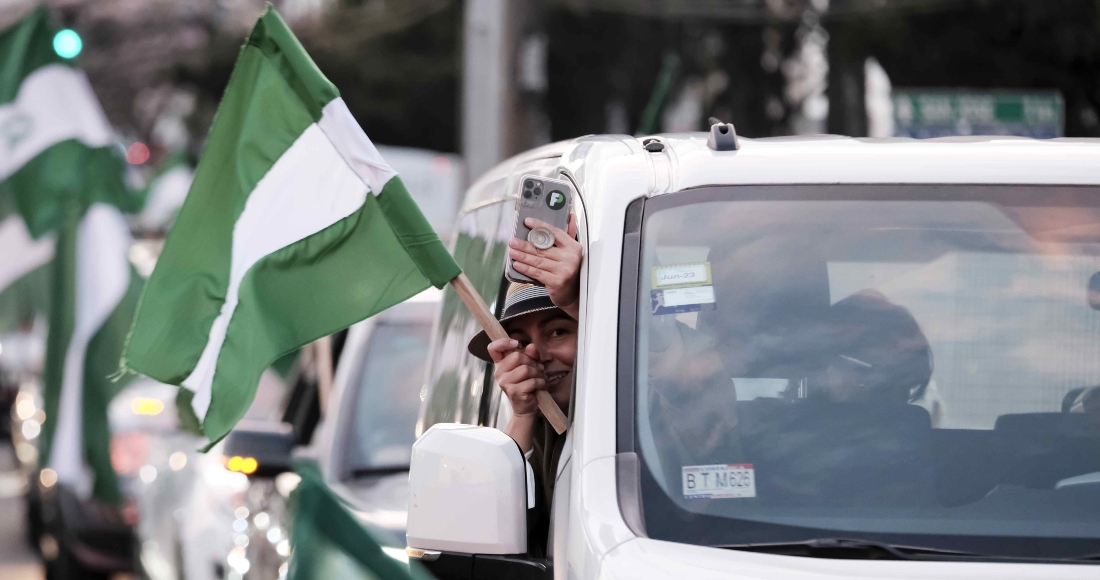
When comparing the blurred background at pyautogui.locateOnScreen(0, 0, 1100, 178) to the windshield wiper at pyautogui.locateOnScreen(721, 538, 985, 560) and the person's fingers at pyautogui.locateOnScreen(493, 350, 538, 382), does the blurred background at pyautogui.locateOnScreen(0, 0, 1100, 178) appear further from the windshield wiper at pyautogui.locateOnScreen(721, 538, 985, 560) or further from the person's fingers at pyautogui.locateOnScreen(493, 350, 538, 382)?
the windshield wiper at pyautogui.locateOnScreen(721, 538, 985, 560)

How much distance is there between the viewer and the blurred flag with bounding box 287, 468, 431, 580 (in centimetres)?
232

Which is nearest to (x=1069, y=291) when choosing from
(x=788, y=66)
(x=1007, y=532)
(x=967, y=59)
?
(x=1007, y=532)

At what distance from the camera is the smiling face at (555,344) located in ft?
11.2

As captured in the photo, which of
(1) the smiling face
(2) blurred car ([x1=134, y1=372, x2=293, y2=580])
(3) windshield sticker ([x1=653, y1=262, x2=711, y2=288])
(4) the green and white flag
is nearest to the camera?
(3) windshield sticker ([x1=653, y1=262, x2=711, y2=288])

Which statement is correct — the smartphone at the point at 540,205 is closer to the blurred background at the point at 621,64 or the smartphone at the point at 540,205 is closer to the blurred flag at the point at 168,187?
the blurred background at the point at 621,64

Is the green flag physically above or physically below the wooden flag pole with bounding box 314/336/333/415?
above

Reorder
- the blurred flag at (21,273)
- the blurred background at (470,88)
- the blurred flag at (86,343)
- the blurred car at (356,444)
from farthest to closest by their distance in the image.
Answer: the blurred flag at (21,273), the blurred background at (470,88), the blurred flag at (86,343), the blurred car at (356,444)

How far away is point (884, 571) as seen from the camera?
2.49m

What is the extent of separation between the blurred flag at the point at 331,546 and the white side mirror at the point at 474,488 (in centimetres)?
39

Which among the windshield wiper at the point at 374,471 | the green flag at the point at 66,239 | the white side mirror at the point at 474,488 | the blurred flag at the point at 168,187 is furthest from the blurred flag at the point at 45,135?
the blurred flag at the point at 168,187

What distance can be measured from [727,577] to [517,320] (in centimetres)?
109

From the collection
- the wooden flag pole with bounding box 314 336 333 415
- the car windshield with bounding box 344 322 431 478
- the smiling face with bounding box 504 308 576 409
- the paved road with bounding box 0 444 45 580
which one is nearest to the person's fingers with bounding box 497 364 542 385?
the smiling face with bounding box 504 308 576 409

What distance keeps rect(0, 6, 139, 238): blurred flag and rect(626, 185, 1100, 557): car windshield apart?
7.37 metres

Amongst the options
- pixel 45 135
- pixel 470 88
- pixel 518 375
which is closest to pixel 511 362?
pixel 518 375
